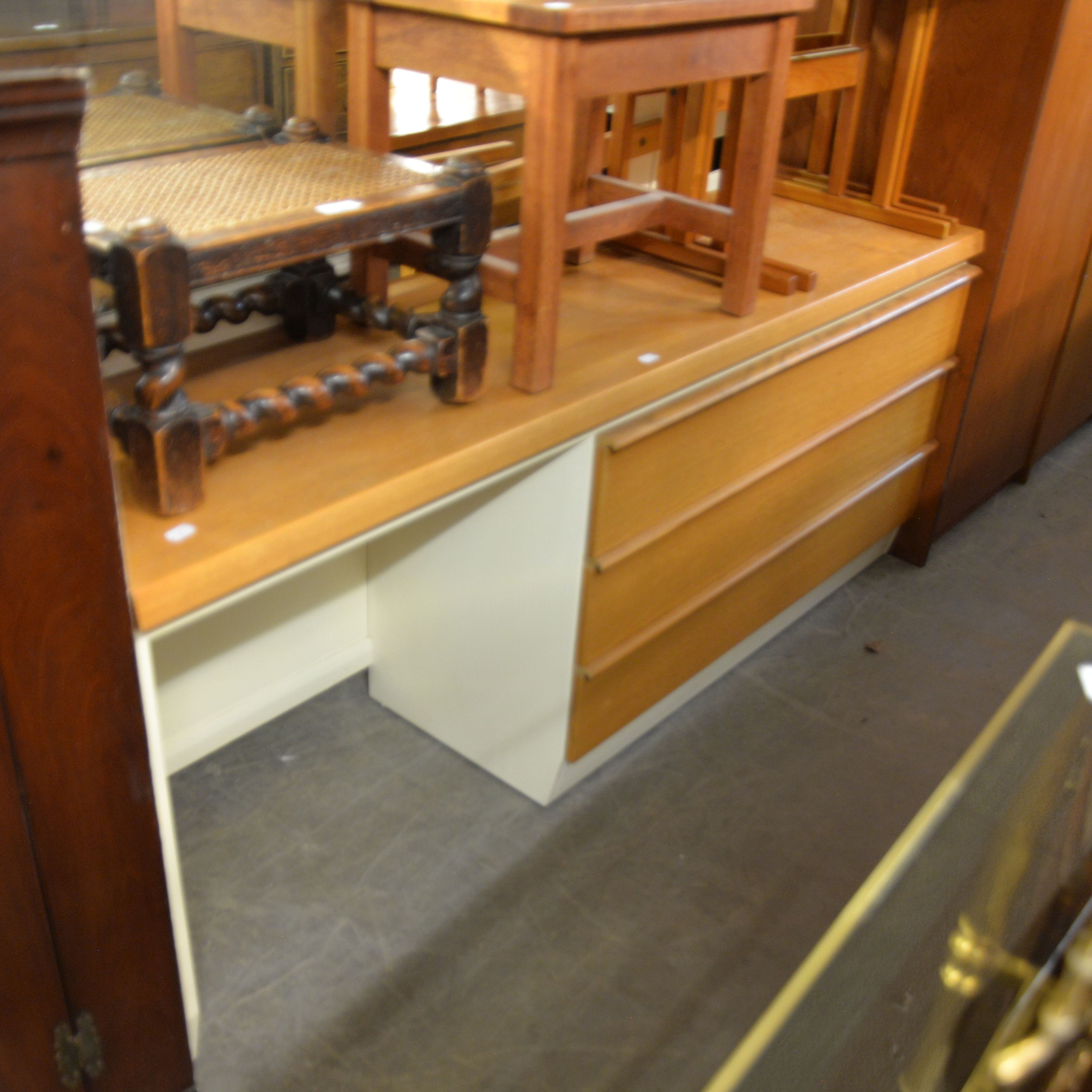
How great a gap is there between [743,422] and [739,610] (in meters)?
0.40

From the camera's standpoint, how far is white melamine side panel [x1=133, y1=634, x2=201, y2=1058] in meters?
1.05

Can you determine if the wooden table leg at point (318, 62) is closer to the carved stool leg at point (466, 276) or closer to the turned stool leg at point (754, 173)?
the carved stool leg at point (466, 276)

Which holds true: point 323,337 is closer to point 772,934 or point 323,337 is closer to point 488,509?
point 488,509

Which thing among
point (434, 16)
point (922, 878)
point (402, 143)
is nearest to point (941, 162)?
point (402, 143)

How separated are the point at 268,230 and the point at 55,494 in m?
0.31

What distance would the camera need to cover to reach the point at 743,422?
1690mm

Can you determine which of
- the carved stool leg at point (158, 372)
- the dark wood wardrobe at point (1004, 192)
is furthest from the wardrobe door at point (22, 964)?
the dark wood wardrobe at point (1004, 192)

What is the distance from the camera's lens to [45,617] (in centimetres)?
93

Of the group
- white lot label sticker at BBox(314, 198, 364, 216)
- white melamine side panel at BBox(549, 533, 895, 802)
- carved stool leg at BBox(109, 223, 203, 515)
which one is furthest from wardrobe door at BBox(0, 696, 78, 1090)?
white melamine side panel at BBox(549, 533, 895, 802)

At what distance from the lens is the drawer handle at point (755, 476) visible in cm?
158

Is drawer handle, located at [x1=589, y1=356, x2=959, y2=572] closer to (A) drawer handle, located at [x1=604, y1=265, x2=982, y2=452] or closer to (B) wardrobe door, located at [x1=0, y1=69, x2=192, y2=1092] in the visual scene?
(A) drawer handle, located at [x1=604, y1=265, x2=982, y2=452]

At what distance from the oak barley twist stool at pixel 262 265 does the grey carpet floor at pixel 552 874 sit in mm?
744

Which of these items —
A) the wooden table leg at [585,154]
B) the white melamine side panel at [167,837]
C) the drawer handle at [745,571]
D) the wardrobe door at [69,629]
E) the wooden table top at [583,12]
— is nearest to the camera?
the wardrobe door at [69,629]

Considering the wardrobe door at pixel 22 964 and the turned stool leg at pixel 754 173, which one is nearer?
the wardrobe door at pixel 22 964
